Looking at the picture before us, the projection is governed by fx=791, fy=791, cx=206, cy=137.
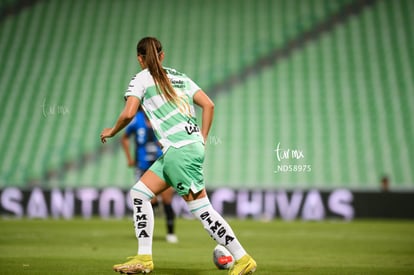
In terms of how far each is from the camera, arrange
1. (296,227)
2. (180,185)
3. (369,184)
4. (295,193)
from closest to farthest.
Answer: (180,185) < (296,227) < (295,193) < (369,184)

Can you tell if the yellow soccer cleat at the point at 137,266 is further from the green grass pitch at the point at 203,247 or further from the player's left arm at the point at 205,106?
the player's left arm at the point at 205,106

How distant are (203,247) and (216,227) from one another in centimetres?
409

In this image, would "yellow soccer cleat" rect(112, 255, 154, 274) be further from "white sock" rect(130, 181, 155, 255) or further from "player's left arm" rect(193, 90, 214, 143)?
"player's left arm" rect(193, 90, 214, 143)

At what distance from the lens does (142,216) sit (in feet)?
22.1

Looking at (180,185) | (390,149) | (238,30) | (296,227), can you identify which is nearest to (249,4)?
(238,30)

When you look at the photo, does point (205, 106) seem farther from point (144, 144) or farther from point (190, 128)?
point (144, 144)

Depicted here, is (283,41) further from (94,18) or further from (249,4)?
(94,18)

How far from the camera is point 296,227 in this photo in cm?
1495

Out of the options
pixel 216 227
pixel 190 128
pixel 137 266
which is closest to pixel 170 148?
pixel 190 128

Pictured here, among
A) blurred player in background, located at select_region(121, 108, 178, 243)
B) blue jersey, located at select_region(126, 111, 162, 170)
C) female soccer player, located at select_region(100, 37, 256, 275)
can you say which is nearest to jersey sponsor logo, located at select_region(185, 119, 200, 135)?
female soccer player, located at select_region(100, 37, 256, 275)

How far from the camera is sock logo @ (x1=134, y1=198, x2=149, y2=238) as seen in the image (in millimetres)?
6707

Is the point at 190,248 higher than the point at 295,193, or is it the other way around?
the point at 295,193

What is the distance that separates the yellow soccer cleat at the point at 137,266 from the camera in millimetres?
6523

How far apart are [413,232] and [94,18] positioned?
14.2m
